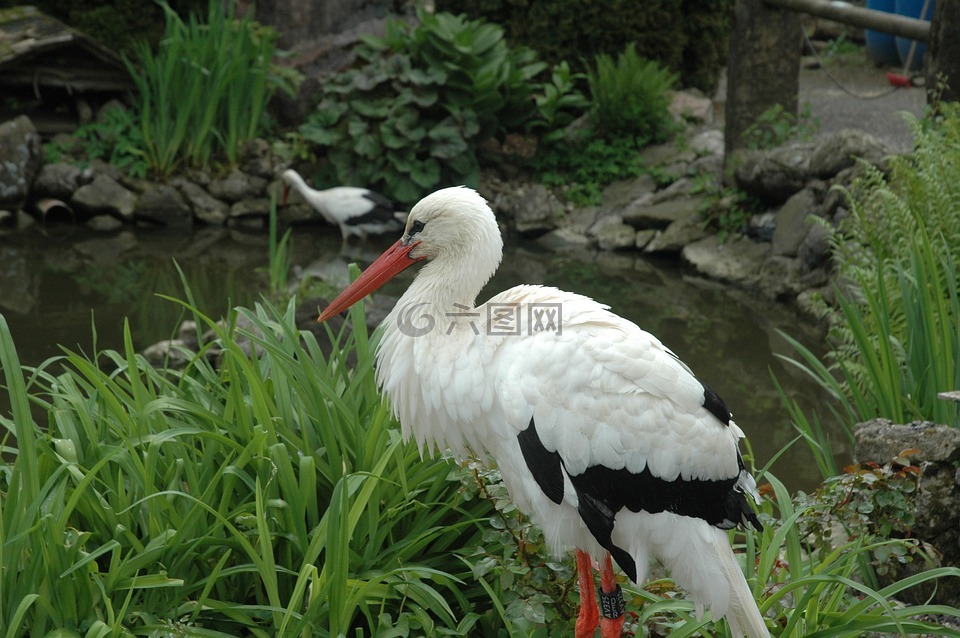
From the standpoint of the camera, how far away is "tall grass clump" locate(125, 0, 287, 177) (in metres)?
7.46

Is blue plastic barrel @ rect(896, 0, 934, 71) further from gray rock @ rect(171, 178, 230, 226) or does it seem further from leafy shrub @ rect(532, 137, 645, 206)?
gray rock @ rect(171, 178, 230, 226)

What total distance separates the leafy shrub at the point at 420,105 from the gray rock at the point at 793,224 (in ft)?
8.19

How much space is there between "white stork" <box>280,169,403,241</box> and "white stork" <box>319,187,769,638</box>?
5.01m

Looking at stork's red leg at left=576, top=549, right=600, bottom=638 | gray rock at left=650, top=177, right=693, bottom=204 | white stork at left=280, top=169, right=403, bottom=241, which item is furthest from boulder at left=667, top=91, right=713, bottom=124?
stork's red leg at left=576, top=549, right=600, bottom=638

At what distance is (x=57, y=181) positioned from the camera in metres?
7.73

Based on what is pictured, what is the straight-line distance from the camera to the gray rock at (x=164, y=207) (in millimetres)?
7812

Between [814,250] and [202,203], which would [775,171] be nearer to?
[814,250]

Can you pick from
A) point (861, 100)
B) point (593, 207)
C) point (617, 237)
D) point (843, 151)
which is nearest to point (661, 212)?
point (617, 237)

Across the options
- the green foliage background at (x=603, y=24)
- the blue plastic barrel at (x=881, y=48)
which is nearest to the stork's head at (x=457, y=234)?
the green foliage background at (x=603, y=24)

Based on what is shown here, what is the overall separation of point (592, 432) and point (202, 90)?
20.9ft

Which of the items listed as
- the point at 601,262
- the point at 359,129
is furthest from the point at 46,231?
the point at 601,262

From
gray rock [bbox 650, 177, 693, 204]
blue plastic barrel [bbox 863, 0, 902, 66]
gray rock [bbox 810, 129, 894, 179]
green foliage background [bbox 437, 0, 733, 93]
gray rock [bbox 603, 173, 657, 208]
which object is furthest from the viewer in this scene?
blue plastic barrel [bbox 863, 0, 902, 66]

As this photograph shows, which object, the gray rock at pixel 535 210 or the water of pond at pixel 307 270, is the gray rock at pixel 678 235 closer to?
the water of pond at pixel 307 270

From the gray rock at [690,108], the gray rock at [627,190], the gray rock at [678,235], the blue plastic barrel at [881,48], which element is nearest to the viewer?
the gray rock at [678,235]
